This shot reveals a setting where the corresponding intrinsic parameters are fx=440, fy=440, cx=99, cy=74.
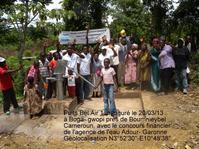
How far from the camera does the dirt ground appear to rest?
8969mm

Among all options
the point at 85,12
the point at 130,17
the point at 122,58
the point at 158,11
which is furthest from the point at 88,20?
the point at 122,58

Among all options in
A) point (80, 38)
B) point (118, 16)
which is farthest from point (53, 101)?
point (118, 16)

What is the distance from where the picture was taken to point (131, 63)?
14.1 meters

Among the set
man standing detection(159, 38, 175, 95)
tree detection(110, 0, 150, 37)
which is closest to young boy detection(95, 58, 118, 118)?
man standing detection(159, 38, 175, 95)

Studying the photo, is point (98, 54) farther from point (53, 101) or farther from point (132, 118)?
Result: point (132, 118)

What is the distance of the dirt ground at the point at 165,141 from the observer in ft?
29.4

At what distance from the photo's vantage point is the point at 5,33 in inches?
623

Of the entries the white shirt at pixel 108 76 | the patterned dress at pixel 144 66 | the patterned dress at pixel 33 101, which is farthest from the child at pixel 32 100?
the patterned dress at pixel 144 66

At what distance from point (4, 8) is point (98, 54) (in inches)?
143

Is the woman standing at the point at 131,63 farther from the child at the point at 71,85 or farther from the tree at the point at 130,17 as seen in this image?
the tree at the point at 130,17

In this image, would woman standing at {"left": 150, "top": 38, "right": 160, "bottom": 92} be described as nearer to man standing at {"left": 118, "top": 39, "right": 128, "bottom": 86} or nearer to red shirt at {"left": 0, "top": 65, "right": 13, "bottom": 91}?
man standing at {"left": 118, "top": 39, "right": 128, "bottom": 86}

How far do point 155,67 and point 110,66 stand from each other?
1.40 metres

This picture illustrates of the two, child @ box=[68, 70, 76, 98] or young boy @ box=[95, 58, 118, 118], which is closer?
young boy @ box=[95, 58, 118, 118]

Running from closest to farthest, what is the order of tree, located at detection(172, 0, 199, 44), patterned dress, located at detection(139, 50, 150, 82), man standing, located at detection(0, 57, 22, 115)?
man standing, located at detection(0, 57, 22, 115) < patterned dress, located at detection(139, 50, 150, 82) < tree, located at detection(172, 0, 199, 44)
